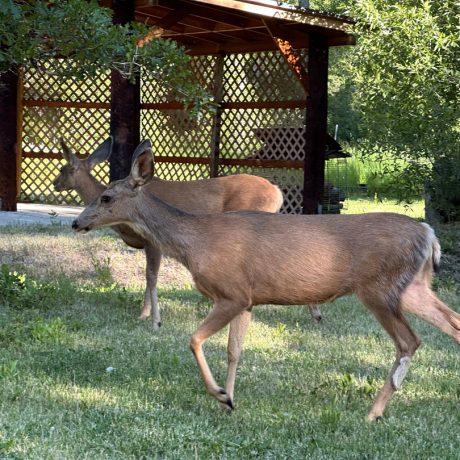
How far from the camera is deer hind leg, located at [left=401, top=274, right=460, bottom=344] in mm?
5965

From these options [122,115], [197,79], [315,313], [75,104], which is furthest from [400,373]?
[75,104]

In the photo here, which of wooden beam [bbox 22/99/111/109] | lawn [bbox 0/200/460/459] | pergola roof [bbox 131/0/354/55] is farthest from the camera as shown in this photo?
wooden beam [bbox 22/99/111/109]

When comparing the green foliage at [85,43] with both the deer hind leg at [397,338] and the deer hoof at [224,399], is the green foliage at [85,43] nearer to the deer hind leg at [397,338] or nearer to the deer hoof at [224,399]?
the deer hind leg at [397,338]

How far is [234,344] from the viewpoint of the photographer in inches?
250

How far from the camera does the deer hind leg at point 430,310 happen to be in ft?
19.6

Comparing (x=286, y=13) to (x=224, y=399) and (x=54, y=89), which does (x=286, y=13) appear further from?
(x=224, y=399)

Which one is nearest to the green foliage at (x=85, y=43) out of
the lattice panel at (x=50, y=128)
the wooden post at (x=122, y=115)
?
the wooden post at (x=122, y=115)

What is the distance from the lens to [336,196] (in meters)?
18.6

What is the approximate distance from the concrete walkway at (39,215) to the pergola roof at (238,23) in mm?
3269

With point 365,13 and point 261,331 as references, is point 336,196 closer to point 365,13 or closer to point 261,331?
point 365,13

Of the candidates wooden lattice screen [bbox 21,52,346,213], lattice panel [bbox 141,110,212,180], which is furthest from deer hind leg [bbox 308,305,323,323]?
lattice panel [bbox 141,110,212,180]

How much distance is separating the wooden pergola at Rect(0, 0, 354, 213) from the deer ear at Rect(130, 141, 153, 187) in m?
6.45

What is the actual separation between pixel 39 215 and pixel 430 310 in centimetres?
1056

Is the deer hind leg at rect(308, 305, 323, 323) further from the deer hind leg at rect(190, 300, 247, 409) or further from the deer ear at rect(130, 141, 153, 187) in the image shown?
the deer hind leg at rect(190, 300, 247, 409)
